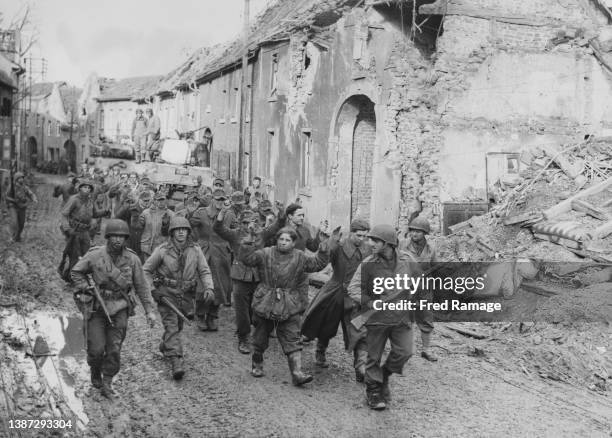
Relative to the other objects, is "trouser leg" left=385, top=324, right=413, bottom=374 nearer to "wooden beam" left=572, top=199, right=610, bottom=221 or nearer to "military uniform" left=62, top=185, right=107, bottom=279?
"wooden beam" left=572, top=199, right=610, bottom=221

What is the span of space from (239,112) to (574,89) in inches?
644

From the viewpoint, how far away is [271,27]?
96.0 feet

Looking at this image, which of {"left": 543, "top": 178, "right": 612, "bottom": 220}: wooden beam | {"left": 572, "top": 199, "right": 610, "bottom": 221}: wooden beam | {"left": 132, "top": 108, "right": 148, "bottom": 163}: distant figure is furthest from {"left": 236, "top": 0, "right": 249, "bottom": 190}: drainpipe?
{"left": 572, "top": 199, "right": 610, "bottom": 221}: wooden beam

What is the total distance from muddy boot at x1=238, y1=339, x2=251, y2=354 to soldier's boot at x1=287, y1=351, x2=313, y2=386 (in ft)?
4.74

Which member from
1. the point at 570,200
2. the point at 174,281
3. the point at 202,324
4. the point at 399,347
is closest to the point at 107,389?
the point at 174,281

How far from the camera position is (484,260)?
1202cm

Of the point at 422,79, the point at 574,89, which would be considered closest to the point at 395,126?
the point at 422,79

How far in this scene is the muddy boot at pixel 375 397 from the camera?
6934 mm

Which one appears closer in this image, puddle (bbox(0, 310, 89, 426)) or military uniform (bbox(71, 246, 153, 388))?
military uniform (bbox(71, 246, 153, 388))

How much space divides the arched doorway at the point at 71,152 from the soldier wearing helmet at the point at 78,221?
59.9m

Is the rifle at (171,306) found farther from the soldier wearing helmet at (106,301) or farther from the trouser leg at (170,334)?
the soldier wearing helmet at (106,301)

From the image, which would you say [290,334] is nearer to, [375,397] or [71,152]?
[375,397]

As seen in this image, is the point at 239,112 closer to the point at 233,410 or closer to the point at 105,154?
the point at 105,154

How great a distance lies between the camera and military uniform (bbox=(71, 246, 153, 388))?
724cm
